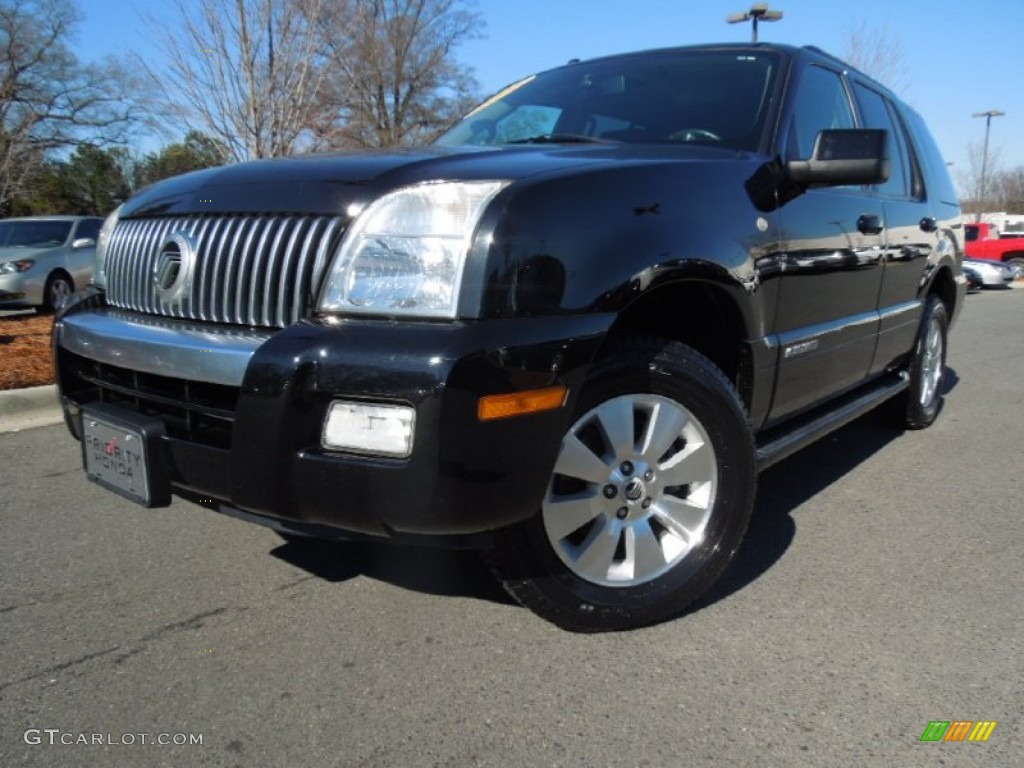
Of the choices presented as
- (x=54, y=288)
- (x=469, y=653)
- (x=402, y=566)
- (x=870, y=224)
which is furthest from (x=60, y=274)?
(x=469, y=653)

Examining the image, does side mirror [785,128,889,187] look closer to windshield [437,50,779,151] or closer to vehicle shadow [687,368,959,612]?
windshield [437,50,779,151]

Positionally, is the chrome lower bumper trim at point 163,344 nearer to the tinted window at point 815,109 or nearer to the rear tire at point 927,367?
the tinted window at point 815,109

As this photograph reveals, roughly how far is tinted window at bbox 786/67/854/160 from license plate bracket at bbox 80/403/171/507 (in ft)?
7.84

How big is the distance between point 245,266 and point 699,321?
1496 mm

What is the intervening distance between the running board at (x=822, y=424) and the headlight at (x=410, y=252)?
1359 millimetres

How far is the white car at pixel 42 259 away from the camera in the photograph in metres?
11.5

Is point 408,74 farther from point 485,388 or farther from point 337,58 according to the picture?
point 485,388

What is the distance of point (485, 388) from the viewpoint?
1.97 metres

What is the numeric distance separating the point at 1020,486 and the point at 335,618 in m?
3.32

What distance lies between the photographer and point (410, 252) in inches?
82.5

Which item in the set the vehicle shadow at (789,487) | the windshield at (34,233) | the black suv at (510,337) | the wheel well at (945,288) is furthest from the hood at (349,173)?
the windshield at (34,233)

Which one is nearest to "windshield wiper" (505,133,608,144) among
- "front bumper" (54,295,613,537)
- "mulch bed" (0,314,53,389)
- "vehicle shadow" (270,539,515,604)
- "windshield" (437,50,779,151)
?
"windshield" (437,50,779,151)

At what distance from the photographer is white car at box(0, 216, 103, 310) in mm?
11492

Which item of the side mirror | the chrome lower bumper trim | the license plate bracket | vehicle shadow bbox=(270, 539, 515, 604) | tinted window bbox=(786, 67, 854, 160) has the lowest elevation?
vehicle shadow bbox=(270, 539, 515, 604)
